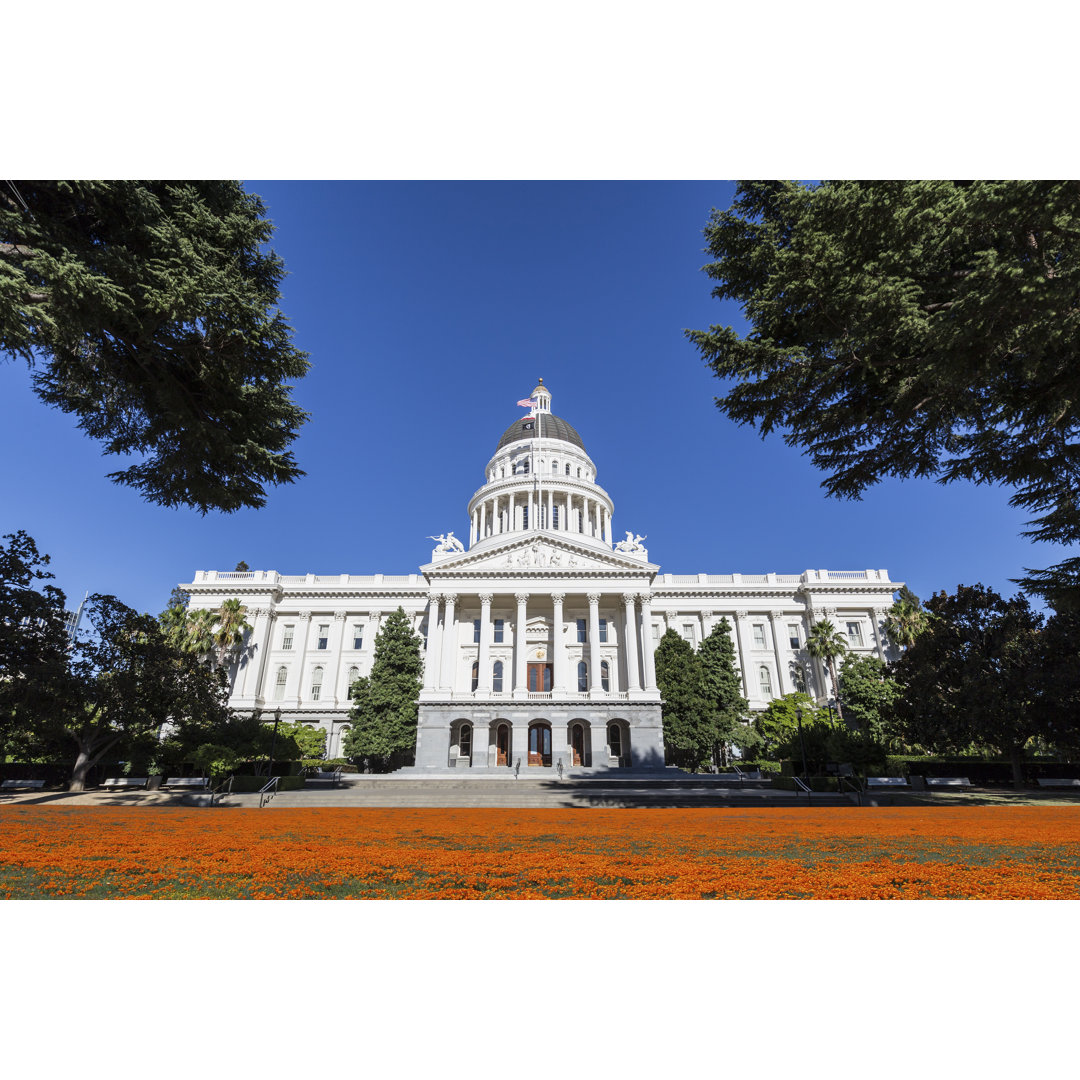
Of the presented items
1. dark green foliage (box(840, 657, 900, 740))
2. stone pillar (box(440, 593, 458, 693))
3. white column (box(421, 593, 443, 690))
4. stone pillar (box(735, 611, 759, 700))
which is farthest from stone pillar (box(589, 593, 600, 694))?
dark green foliage (box(840, 657, 900, 740))

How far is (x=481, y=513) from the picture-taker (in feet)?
206

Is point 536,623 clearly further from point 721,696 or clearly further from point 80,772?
point 80,772

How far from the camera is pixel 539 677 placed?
45875 millimetres

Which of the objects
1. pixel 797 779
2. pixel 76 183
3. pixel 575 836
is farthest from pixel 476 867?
pixel 797 779

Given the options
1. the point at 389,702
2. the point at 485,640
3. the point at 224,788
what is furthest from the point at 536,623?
the point at 224,788

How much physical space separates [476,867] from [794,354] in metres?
9.92

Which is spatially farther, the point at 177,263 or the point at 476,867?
the point at 177,263

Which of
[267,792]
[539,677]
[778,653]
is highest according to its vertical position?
[778,653]

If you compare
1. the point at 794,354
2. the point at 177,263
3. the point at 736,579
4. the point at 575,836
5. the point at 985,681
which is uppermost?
the point at 736,579

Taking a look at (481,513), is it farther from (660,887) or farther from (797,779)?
(660,887)

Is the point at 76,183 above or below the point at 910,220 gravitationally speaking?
above

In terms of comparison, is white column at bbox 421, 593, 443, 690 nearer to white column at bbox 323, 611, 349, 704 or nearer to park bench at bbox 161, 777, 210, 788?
white column at bbox 323, 611, 349, 704

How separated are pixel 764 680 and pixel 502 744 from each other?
79.0 feet

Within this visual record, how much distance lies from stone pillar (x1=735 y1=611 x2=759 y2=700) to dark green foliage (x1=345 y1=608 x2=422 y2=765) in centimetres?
2750
